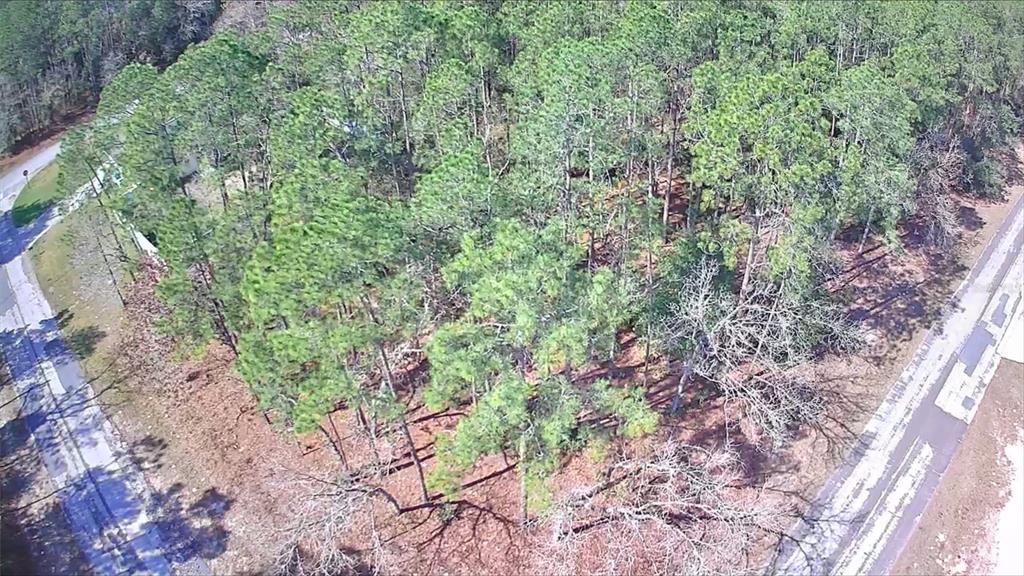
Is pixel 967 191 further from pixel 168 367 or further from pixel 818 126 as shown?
pixel 168 367

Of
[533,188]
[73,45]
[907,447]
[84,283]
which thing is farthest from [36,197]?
[907,447]

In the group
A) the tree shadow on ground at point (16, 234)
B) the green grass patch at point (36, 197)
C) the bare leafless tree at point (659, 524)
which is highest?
the green grass patch at point (36, 197)

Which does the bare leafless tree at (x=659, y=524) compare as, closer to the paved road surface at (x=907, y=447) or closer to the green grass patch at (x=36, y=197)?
the paved road surface at (x=907, y=447)

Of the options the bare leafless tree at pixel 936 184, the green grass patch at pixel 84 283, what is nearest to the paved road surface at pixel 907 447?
the bare leafless tree at pixel 936 184

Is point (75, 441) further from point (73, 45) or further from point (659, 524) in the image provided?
point (73, 45)

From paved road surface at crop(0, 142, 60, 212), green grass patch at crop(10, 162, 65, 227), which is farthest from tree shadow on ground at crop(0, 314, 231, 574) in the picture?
paved road surface at crop(0, 142, 60, 212)

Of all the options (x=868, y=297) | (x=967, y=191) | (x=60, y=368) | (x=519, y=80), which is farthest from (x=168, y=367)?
(x=967, y=191)
